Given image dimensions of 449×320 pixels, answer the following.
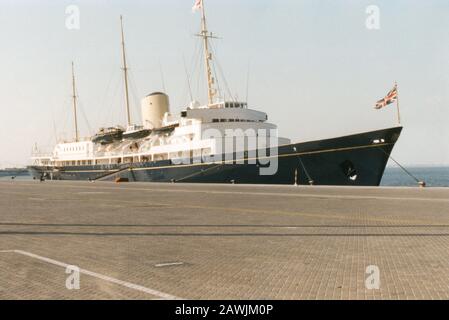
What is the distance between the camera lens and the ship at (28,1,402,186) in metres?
33.4

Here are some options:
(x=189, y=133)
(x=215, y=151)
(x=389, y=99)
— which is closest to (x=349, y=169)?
(x=389, y=99)

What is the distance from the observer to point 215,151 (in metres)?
39.9

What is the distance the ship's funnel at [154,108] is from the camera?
59.8 metres

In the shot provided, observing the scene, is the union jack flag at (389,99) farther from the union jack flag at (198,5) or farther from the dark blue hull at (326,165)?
the union jack flag at (198,5)

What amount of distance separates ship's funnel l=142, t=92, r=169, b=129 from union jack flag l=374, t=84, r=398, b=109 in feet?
108

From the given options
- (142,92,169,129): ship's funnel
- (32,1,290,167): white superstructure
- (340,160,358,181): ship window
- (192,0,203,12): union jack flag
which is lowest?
(340,160,358,181): ship window

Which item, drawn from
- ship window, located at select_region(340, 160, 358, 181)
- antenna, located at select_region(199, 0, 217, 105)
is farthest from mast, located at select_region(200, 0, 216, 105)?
ship window, located at select_region(340, 160, 358, 181)

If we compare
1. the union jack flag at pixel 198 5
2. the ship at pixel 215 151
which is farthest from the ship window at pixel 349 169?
the union jack flag at pixel 198 5

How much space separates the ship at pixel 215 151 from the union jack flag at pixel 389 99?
191 cm

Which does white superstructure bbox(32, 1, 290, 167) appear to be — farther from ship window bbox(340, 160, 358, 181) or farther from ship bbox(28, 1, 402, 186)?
ship window bbox(340, 160, 358, 181)

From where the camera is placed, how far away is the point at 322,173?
113 feet

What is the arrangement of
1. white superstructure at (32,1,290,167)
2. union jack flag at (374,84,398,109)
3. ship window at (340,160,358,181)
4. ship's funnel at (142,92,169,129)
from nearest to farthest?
1. union jack flag at (374,84,398,109)
2. ship window at (340,160,358,181)
3. white superstructure at (32,1,290,167)
4. ship's funnel at (142,92,169,129)
